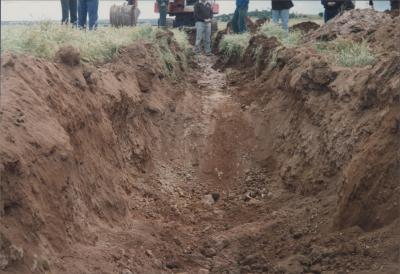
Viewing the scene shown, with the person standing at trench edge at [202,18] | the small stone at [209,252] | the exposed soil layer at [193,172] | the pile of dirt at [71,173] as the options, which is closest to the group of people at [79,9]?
the exposed soil layer at [193,172]

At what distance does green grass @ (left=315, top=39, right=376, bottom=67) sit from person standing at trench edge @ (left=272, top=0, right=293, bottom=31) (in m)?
3.02

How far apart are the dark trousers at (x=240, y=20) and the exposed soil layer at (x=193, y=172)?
467 centimetres

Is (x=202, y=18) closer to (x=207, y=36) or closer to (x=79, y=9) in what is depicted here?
(x=207, y=36)

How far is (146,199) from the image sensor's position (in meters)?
6.30

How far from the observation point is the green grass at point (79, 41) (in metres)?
5.72

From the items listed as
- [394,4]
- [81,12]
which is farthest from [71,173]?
[394,4]

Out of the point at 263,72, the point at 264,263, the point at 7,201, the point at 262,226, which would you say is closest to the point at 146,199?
the point at 262,226

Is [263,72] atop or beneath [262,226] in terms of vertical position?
atop

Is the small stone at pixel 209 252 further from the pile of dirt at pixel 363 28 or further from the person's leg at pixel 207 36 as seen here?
the person's leg at pixel 207 36

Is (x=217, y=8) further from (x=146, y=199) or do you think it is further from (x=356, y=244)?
(x=356, y=244)

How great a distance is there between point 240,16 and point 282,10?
4.86ft

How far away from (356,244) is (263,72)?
5856mm

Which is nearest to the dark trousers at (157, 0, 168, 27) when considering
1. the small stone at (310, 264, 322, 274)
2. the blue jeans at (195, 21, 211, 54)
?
the blue jeans at (195, 21, 211, 54)

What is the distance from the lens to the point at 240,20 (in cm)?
1344
